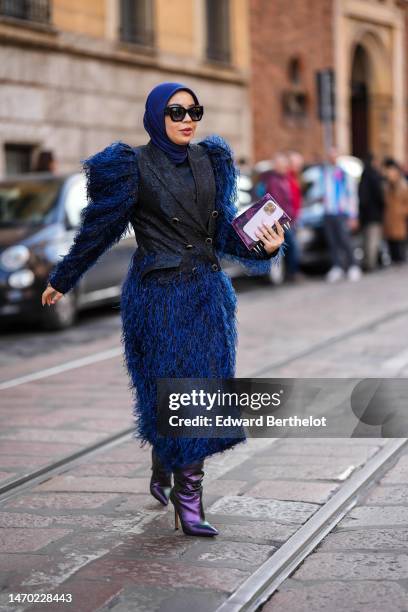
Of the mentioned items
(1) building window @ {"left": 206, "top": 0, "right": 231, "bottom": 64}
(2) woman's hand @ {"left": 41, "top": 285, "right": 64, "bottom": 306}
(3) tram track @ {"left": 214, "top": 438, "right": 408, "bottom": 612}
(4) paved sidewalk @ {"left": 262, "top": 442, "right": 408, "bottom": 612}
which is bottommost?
(4) paved sidewalk @ {"left": 262, "top": 442, "right": 408, "bottom": 612}

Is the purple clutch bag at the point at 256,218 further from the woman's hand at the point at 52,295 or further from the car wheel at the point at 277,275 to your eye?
the car wheel at the point at 277,275

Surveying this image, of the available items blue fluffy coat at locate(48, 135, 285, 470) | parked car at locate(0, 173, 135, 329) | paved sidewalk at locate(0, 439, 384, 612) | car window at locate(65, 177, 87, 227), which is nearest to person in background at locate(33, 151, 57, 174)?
parked car at locate(0, 173, 135, 329)

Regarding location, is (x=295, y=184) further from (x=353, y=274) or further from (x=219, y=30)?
(x=219, y=30)

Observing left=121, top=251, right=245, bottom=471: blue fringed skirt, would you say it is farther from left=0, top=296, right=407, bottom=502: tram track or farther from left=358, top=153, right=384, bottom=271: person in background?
left=358, top=153, right=384, bottom=271: person in background

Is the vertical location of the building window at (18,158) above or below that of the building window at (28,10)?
below

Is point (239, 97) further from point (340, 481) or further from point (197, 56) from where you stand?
point (340, 481)

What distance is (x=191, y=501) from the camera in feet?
16.1

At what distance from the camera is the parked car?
40.6ft

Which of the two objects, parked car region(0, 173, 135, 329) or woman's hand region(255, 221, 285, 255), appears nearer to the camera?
woman's hand region(255, 221, 285, 255)

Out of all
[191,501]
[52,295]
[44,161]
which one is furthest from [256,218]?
[44,161]

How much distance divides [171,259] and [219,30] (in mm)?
23070

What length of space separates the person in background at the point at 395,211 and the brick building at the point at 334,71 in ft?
26.6

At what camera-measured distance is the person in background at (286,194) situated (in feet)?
55.8

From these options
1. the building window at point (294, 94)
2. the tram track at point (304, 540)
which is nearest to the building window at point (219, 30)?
the building window at point (294, 94)
